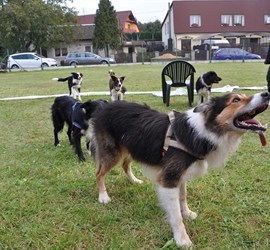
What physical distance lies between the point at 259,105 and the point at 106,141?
1625 mm

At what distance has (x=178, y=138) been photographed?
9.10 feet

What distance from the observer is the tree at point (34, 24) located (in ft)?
123

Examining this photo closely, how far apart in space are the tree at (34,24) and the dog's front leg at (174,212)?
3881 cm

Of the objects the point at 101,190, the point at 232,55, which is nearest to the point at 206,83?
the point at 101,190

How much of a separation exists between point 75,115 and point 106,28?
140 ft

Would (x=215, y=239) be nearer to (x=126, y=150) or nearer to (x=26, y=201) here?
(x=126, y=150)

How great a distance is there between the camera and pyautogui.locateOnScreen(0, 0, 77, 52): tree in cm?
3756

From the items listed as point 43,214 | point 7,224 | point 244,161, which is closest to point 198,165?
point 43,214

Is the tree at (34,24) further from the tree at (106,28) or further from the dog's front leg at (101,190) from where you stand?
the dog's front leg at (101,190)

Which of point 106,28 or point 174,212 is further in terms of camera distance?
point 106,28

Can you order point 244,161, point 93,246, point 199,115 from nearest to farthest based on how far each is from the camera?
point 199,115 → point 93,246 → point 244,161

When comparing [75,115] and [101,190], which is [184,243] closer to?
[101,190]

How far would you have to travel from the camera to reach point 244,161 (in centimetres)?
472

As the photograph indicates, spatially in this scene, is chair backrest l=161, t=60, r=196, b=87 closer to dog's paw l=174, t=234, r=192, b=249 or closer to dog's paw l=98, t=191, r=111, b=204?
dog's paw l=98, t=191, r=111, b=204
